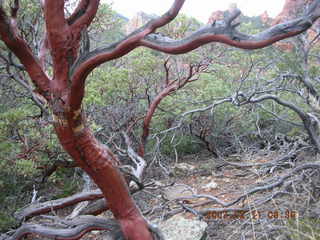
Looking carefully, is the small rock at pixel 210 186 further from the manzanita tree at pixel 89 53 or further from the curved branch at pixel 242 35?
the curved branch at pixel 242 35

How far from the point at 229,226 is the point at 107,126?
3.27m

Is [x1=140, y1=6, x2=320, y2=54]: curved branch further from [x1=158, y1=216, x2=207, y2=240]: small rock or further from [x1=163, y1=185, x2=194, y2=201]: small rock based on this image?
[x1=163, y1=185, x2=194, y2=201]: small rock

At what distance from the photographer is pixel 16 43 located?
186 cm

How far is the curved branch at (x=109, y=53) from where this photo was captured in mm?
1594

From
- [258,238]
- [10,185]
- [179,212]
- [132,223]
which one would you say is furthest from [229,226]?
[10,185]

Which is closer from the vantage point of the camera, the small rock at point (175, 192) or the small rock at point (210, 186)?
the small rock at point (175, 192)

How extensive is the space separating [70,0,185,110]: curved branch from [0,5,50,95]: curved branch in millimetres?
262

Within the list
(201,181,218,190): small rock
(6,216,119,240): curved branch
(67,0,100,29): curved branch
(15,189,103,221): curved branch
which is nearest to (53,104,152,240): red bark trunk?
(6,216,119,240): curved branch

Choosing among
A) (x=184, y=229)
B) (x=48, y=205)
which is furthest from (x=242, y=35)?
(x=48, y=205)

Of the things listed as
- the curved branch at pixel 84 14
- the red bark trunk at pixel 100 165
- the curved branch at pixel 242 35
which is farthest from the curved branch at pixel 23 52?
the curved branch at pixel 242 35

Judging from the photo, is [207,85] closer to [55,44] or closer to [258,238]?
[258,238]

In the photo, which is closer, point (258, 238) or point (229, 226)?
point (258, 238)

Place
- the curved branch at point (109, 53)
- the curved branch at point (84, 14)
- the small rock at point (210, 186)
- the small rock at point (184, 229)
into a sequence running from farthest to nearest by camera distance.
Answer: the small rock at point (210, 186)
the small rock at point (184, 229)
the curved branch at point (84, 14)
the curved branch at point (109, 53)

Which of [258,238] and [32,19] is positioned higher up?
[32,19]
